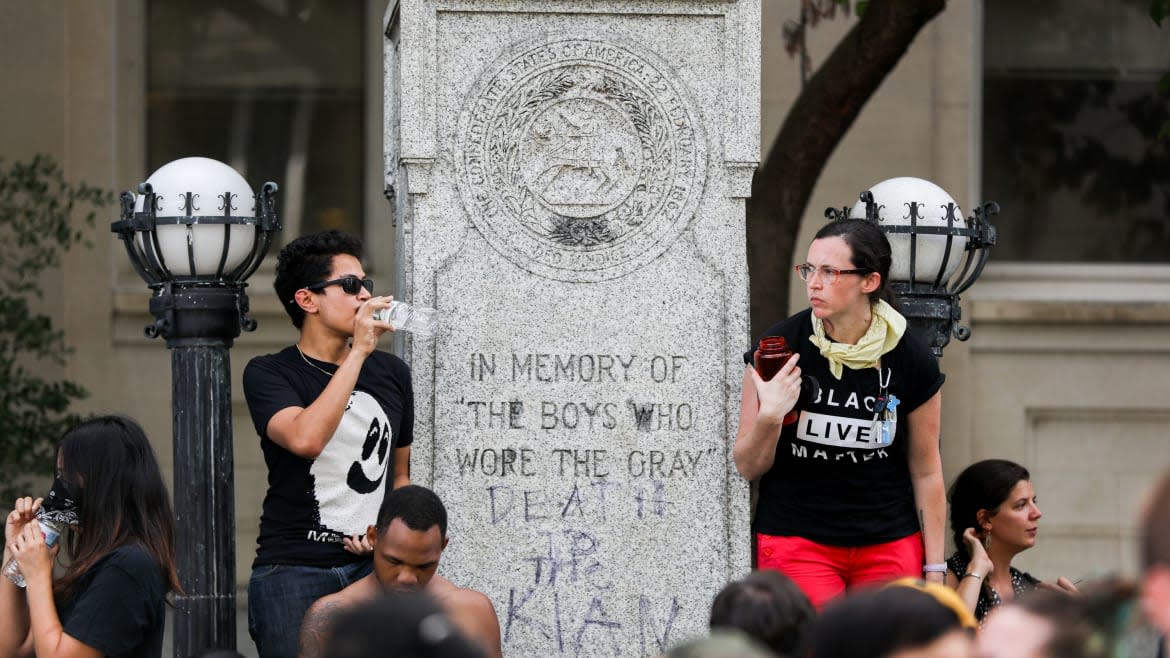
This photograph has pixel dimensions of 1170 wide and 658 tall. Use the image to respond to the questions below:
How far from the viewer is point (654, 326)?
629 centimetres

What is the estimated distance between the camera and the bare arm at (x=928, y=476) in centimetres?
570

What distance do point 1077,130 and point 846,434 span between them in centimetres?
658

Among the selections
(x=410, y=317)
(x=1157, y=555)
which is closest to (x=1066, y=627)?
(x=1157, y=555)

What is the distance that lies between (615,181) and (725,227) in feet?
1.31

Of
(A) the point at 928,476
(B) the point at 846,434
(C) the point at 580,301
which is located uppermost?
(C) the point at 580,301

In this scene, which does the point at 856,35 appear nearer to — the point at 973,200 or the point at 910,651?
the point at 973,200

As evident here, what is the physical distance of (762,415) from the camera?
18.1 ft

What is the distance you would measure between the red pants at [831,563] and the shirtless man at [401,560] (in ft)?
3.02

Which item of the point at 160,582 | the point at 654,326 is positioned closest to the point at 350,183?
the point at 654,326

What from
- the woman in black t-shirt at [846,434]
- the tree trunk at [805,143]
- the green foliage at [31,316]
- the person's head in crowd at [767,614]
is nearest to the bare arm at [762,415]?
the woman in black t-shirt at [846,434]

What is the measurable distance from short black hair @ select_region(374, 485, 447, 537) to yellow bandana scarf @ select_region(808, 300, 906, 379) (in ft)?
4.10

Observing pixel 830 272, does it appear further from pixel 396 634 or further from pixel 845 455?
pixel 396 634

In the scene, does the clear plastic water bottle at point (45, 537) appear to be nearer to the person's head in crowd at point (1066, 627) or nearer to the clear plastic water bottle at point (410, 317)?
the clear plastic water bottle at point (410, 317)

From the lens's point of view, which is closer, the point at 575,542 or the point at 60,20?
the point at 575,542
